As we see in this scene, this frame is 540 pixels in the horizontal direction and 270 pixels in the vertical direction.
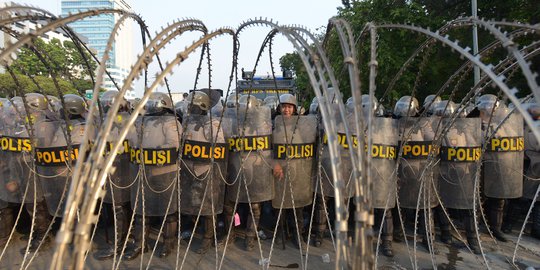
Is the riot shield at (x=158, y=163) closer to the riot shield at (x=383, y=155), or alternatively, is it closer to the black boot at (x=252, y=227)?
the black boot at (x=252, y=227)

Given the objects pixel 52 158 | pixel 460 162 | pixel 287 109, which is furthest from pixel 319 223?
pixel 52 158

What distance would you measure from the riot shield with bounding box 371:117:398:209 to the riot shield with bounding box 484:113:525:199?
1759 millimetres

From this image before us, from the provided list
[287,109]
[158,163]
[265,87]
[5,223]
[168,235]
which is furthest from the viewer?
[265,87]

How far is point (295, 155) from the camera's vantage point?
18.9ft

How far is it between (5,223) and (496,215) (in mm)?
8259

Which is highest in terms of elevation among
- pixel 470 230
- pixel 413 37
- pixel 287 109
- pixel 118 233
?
pixel 413 37

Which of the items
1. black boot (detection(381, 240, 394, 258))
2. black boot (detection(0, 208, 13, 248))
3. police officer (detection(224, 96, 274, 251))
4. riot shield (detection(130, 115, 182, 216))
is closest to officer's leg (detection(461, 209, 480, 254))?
black boot (detection(381, 240, 394, 258))

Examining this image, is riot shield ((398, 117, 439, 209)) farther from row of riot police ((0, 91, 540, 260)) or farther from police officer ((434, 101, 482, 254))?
police officer ((434, 101, 482, 254))

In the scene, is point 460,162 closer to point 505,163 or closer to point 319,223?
point 505,163

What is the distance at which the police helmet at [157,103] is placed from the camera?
5.83m

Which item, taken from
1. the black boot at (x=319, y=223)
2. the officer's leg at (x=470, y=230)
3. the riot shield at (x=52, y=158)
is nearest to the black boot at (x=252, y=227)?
the black boot at (x=319, y=223)

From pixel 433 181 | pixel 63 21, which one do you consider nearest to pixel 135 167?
pixel 63 21

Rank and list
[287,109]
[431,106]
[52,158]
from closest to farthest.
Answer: [52,158]
[287,109]
[431,106]

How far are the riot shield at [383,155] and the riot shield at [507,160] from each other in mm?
1759
